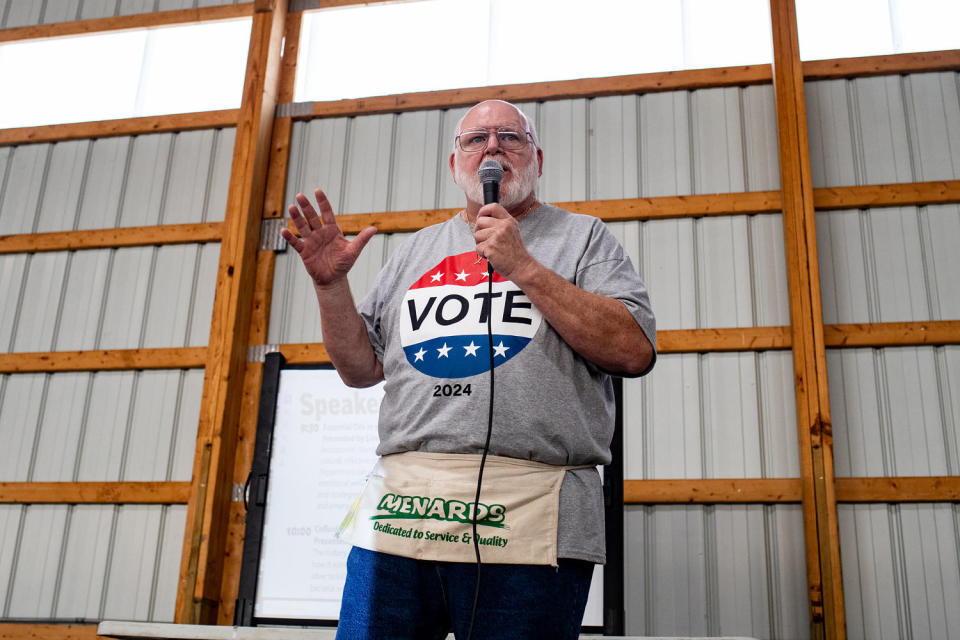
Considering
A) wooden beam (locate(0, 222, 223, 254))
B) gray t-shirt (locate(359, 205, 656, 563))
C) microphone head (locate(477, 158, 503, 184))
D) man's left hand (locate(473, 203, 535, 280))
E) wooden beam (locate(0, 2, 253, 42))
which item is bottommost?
gray t-shirt (locate(359, 205, 656, 563))

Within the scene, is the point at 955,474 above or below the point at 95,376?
below

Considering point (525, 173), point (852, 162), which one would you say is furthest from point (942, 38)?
point (525, 173)

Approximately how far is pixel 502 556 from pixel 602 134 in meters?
4.24

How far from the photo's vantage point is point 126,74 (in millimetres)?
5684

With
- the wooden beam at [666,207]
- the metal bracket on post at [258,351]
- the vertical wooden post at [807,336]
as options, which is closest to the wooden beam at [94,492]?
the metal bracket on post at [258,351]

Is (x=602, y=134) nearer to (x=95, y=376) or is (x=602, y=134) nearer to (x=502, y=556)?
(x=95, y=376)

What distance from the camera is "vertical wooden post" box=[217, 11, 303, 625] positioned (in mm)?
4602

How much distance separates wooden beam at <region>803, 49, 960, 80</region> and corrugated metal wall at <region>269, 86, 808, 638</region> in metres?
0.31

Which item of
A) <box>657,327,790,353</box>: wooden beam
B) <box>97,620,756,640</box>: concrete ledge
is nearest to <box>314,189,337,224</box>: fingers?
<box>97,620,756,640</box>: concrete ledge

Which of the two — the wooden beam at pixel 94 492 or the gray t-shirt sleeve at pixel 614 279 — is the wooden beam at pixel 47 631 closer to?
the wooden beam at pixel 94 492

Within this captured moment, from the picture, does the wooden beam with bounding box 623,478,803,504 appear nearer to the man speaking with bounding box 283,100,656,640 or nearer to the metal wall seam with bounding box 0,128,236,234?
the metal wall seam with bounding box 0,128,236,234

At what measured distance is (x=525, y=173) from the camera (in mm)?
1389

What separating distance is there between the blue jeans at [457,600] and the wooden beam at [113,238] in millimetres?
4393

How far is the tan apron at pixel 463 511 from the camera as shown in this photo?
1.02 metres
